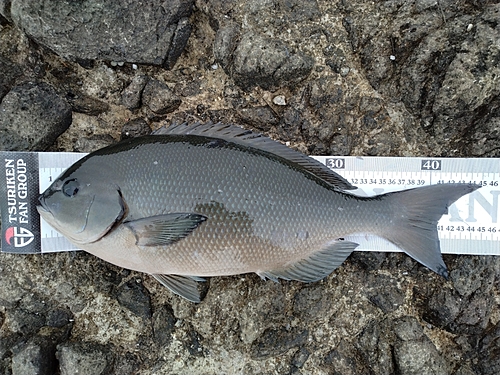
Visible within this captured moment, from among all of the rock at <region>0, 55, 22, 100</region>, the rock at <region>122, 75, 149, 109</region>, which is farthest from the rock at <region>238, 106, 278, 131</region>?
the rock at <region>0, 55, 22, 100</region>

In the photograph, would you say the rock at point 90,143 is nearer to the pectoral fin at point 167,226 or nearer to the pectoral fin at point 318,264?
the pectoral fin at point 167,226

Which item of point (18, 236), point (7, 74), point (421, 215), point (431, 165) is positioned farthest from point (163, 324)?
point (431, 165)

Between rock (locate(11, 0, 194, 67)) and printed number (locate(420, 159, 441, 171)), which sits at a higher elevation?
rock (locate(11, 0, 194, 67))

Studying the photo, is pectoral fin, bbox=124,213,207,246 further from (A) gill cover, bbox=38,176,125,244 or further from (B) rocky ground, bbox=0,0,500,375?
(B) rocky ground, bbox=0,0,500,375

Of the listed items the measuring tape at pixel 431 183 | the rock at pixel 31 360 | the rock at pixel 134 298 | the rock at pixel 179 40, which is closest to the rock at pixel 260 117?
the measuring tape at pixel 431 183

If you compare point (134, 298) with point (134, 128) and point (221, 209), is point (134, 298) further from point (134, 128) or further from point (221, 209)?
point (134, 128)
